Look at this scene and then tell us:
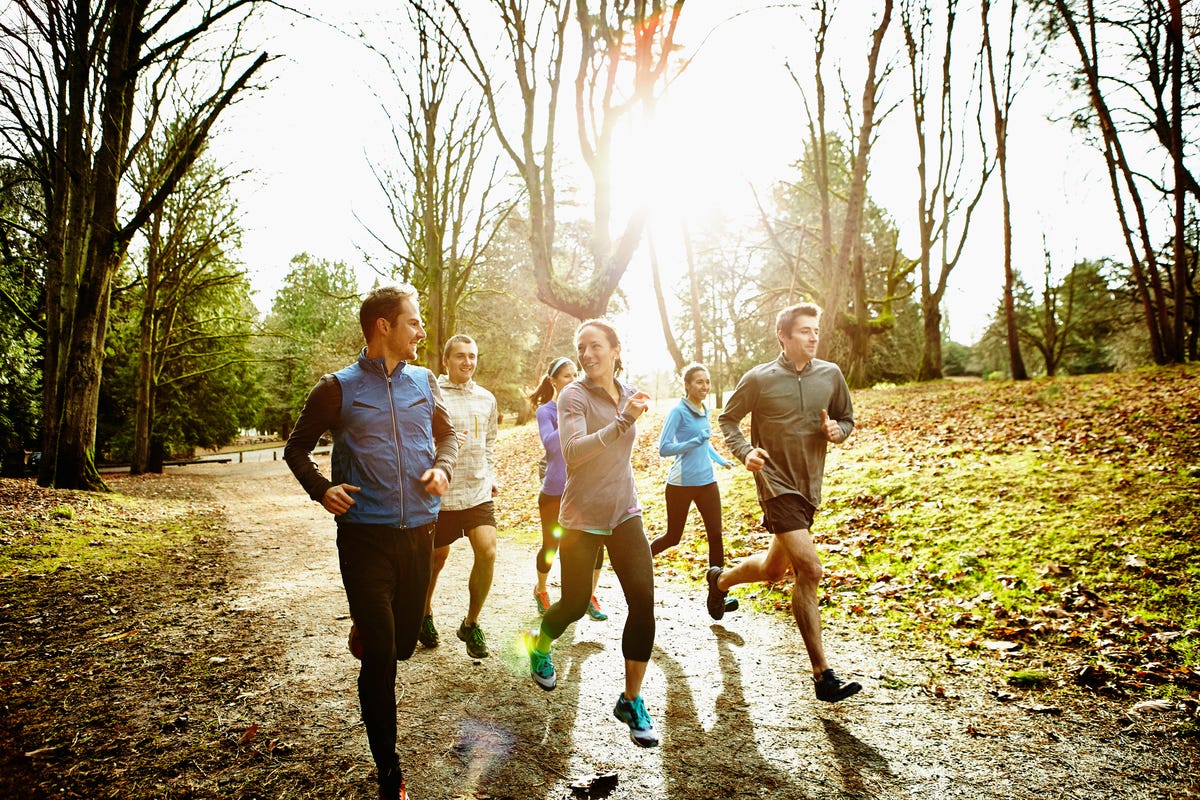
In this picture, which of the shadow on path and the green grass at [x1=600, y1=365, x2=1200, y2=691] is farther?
the green grass at [x1=600, y1=365, x2=1200, y2=691]

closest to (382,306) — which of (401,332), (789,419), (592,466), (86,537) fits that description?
(401,332)

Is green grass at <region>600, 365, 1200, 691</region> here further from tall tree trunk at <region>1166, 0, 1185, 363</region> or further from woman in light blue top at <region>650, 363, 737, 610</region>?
tall tree trunk at <region>1166, 0, 1185, 363</region>

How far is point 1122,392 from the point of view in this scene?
11141 mm

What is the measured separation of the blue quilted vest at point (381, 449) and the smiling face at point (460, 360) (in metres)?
1.71

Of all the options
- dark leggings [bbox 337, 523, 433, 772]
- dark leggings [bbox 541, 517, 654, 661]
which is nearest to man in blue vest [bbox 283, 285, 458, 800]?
dark leggings [bbox 337, 523, 433, 772]

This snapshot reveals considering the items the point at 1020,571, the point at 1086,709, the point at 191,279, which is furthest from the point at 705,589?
the point at 191,279

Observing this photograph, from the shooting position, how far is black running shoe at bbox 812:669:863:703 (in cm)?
332

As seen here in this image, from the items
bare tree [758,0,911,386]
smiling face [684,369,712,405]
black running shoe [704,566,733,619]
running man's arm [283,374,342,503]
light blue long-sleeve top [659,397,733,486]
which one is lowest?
black running shoe [704,566,733,619]

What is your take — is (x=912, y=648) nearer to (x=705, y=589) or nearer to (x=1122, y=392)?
(x=705, y=589)

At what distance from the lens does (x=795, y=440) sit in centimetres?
378

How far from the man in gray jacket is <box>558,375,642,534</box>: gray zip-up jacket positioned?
821mm

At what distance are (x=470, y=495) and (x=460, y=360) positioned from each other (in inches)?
41.1

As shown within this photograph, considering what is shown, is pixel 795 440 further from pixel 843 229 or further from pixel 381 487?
pixel 843 229

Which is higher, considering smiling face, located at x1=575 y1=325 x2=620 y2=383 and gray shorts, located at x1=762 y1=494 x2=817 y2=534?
smiling face, located at x1=575 y1=325 x2=620 y2=383
